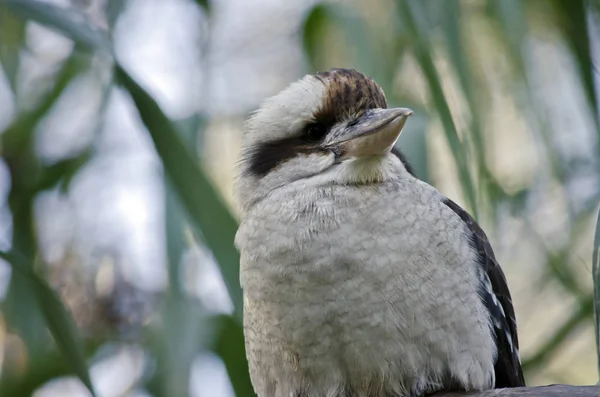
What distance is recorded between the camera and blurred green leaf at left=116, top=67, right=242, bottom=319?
5.12 feet

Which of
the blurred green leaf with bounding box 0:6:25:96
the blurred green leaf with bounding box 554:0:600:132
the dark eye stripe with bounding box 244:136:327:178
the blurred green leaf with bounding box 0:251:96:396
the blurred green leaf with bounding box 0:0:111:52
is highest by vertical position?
the blurred green leaf with bounding box 0:0:111:52

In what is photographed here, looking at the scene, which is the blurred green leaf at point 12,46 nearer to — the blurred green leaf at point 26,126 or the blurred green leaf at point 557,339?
the blurred green leaf at point 26,126

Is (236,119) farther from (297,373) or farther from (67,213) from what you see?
(297,373)

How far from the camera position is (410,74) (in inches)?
124

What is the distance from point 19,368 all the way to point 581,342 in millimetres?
2173

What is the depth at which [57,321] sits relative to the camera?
172 cm

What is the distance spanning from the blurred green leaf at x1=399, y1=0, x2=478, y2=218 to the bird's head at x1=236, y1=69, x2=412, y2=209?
0.12 meters

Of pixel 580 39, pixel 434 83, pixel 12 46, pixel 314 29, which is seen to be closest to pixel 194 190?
pixel 434 83

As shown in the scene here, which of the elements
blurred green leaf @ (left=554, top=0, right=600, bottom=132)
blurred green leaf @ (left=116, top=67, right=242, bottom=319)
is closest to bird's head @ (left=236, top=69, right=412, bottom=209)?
blurred green leaf @ (left=554, top=0, right=600, bottom=132)

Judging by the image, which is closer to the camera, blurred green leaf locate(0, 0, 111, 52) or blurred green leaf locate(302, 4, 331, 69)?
blurred green leaf locate(0, 0, 111, 52)

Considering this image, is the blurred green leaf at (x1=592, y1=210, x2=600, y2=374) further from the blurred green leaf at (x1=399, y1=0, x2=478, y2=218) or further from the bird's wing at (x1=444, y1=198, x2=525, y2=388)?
the bird's wing at (x1=444, y1=198, x2=525, y2=388)

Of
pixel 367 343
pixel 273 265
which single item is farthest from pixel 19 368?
pixel 367 343

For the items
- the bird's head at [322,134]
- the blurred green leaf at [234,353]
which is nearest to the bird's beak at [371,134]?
the bird's head at [322,134]

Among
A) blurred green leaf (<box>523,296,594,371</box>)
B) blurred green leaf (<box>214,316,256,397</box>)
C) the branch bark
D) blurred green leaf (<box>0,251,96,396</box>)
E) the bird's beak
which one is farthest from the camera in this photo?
blurred green leaf (<box>523,296,594,371</box>)
